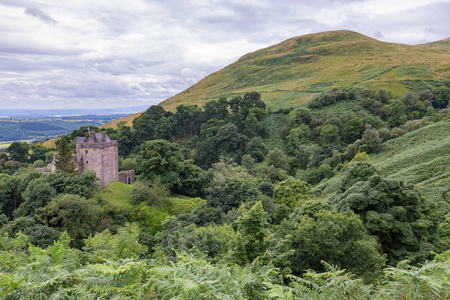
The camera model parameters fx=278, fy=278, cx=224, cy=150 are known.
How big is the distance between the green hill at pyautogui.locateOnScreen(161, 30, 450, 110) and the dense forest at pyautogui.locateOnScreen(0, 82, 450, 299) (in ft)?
49.1

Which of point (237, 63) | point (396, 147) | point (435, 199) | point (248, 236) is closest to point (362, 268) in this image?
point (248, 236)

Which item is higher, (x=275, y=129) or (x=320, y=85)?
(x=320, y=85)

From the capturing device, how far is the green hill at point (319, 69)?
75.3 meters

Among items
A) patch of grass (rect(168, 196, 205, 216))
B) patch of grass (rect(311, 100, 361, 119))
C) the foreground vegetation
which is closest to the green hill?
patch of grass (rect(311, 100, 361, 119))

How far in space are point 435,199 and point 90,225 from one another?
90.9 ft

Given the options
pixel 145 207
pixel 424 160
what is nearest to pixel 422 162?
pixel 424 160

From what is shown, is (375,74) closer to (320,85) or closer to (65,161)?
(320,85)

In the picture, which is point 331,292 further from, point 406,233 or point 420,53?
point 420,53

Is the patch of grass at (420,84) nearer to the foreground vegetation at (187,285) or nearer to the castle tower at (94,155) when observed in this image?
the castle tower at (94,155)

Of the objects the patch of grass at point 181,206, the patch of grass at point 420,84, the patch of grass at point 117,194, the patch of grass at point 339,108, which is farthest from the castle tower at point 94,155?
the patch of grass at point 420,84

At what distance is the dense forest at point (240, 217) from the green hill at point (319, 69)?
49.1ft

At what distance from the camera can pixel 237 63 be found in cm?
13862

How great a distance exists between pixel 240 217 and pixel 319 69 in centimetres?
10471

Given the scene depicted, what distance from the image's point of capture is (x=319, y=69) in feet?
338
